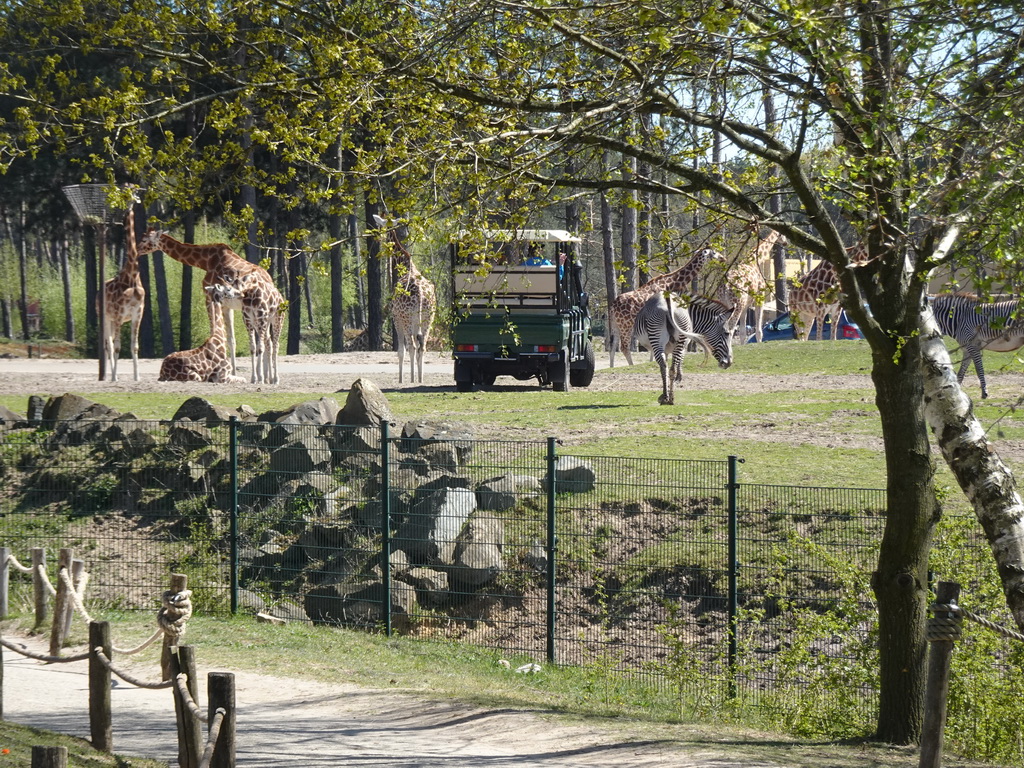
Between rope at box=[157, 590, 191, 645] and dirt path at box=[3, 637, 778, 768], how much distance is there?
86 cm

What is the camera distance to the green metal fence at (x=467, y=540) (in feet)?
40.1

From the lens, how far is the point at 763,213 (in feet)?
27.6

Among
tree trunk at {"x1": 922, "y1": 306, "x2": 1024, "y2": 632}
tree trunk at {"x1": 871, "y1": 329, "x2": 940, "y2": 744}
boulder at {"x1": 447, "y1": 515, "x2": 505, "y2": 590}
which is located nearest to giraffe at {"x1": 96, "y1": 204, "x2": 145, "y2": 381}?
boulder at {"x1": 447, "y1": 515, "x2": 505, "y2": 590}

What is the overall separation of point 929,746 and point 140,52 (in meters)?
7.25

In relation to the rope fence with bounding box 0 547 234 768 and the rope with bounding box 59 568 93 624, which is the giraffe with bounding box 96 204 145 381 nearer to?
the rope with bounding box 59 568 93 624

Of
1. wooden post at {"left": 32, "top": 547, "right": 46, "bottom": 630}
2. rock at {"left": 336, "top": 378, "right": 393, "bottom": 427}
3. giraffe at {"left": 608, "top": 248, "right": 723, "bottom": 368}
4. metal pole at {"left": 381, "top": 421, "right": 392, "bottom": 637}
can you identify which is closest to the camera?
wooden post at {"left": 32, "top": 547, "right": 46, "bottom": 630}

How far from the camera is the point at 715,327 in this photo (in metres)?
25.1

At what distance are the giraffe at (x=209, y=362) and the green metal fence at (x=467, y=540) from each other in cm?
1086

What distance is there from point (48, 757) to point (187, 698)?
61.7 inches

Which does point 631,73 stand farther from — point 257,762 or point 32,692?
point 32,692

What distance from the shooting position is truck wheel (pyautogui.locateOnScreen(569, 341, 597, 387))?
27156mm

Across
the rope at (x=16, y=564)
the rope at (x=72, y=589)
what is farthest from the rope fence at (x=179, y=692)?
the rope at (x=16, y=564)

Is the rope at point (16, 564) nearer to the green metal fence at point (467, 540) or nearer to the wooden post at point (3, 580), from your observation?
the wooden post at point (3, 580)

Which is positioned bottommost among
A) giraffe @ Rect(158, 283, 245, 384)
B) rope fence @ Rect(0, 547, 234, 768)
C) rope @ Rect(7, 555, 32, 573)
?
Answer: rope @ Rect(7, 555, 32, 573)
